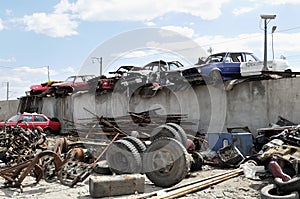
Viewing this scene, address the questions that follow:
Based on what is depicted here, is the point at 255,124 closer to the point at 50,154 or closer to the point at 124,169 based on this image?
the point at 124,169

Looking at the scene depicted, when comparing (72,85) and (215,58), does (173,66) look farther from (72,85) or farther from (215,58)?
(72,85)

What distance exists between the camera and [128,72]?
16.2 meters

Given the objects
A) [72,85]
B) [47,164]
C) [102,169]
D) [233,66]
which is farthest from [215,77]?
[72,85]

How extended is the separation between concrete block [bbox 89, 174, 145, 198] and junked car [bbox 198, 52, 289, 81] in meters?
7.73

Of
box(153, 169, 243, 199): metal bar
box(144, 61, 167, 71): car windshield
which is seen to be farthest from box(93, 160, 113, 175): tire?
box(144, 61, 167, 71): car windshield

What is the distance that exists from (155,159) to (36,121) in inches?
506

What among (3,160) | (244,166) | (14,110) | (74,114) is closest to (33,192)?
(3,160)

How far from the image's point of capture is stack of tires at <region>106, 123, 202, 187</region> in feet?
21.5

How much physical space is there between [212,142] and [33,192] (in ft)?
17.8

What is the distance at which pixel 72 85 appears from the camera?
65.1 ft

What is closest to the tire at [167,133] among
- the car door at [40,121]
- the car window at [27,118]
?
the car window at [27,118]

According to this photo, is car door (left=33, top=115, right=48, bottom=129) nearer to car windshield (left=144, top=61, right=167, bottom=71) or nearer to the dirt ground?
car windshield (left=144, top=61, right=167, bottom=71)

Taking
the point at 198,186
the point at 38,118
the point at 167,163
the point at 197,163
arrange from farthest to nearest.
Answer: the point at 38,118 → the point at 197,163 → the point at 167,163 → the point at 198,186

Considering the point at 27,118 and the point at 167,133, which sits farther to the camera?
the point at 27,118
